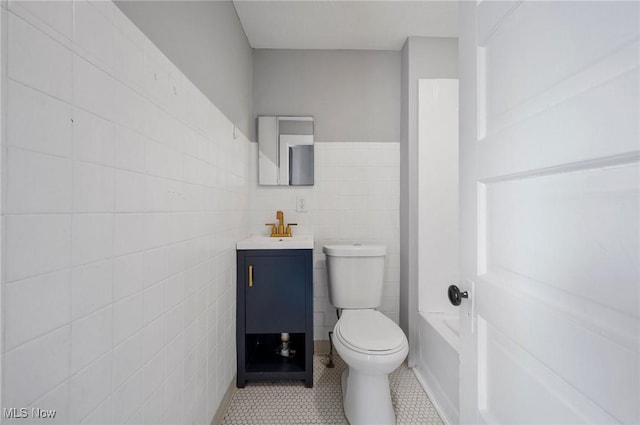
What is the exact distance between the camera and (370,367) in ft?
4.17

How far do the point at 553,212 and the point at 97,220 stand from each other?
0.93m

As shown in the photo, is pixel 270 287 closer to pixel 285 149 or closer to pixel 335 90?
pixel 285 149

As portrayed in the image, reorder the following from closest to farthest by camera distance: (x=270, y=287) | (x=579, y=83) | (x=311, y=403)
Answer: (x=579, y=83), (x=311, y=403), (x=270, y=287)

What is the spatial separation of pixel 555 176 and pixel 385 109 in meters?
1.85

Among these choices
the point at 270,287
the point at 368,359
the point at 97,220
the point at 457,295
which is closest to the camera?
the point at 97,220

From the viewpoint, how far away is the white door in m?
0.37

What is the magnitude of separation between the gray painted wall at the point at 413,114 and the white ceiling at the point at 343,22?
85 mm

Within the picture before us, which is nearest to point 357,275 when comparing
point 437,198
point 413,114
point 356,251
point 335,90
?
point 356,251

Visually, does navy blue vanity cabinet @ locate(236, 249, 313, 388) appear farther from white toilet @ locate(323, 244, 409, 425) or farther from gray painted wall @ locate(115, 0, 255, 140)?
gray painted wall @ locate(115, 0, 255, 140)

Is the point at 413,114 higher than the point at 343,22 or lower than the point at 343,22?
lower

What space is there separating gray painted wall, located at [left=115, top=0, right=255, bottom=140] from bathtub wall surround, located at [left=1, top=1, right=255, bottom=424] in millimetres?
64

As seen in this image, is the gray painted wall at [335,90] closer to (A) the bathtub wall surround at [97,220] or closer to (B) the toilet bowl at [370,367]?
(A) the bathtub wall surround at [97,220]

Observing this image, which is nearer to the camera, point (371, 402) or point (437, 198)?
point (371, 402)

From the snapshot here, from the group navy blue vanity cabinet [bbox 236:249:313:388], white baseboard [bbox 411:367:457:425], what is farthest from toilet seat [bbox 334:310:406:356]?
white baseboard [bbox 411:367:457:425]
